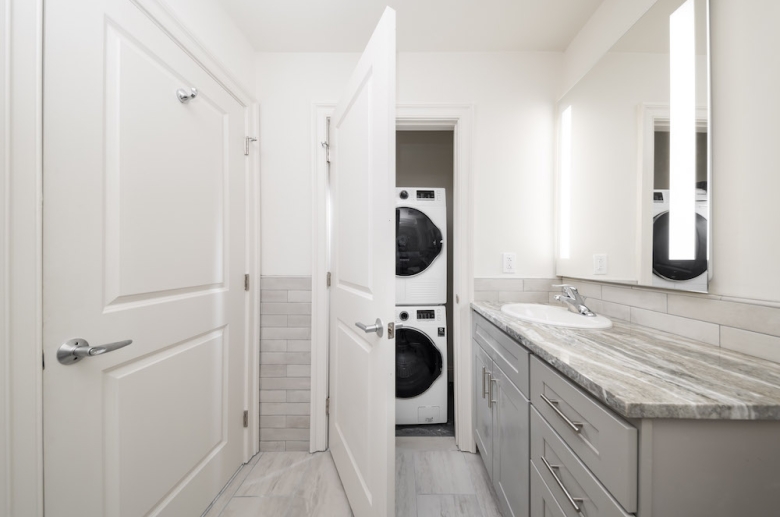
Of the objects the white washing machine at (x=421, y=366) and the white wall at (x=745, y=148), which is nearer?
the white wall at (x=745, y=148)

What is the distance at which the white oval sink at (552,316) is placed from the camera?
3.88ft

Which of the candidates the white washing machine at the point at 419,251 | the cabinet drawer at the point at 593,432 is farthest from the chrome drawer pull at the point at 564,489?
the white washing machine at the point at 419,251

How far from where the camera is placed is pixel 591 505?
67cm

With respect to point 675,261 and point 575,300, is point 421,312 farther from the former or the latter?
point 675,261

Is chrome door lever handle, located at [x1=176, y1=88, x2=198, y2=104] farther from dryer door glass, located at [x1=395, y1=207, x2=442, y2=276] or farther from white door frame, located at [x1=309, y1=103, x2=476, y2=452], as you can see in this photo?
dryer door glass, located at [x1=395, y1=207, x2=442, y2=276]

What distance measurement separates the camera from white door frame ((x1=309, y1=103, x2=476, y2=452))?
5.50 feet

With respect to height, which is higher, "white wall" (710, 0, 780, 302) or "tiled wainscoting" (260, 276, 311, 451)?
"white wall" (710, 0, 780, 302)

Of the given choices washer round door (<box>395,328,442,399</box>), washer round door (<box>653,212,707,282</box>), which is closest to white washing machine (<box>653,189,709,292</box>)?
washer round door (<box>653,212,707,282</box>)

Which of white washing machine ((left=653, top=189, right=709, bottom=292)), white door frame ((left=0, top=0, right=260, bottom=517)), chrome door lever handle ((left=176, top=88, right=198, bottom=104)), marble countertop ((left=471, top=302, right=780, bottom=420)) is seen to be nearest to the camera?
marble countertop ((left=471, top=302, right=780, bottom=420))

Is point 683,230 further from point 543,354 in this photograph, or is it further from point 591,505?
point 591,505

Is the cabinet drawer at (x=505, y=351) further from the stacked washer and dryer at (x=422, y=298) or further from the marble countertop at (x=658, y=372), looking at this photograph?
the stacked washer and dryer at (x=422, y=298)

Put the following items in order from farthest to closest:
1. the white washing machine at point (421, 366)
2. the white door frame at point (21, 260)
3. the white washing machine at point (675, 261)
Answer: the white washing machine at point (421, 366)
the white washing machine at point (675, 261)
the white door frame at point (21, 260)

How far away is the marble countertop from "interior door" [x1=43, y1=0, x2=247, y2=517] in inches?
50.4

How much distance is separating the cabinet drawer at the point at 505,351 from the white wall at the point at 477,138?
0.39 metres
